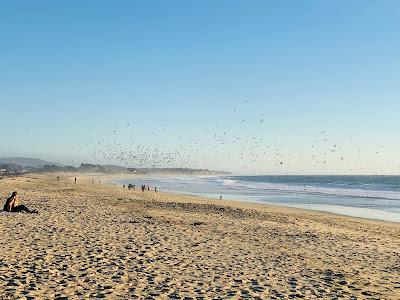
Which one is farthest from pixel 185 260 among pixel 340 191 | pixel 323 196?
pixel 340 191

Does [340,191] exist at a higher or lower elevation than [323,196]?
higher

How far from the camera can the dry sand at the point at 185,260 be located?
990 cm

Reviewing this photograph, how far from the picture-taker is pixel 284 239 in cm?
1830

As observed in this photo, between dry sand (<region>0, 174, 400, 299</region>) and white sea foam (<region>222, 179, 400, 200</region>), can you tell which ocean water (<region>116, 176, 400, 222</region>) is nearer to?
white sea foam (<region>222, 179, 400, 200</region>)

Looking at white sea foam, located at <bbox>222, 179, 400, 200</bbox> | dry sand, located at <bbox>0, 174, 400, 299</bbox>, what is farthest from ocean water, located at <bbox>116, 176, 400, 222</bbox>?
dry sand, located at <bbox>0, 174, 400, 299</bbox>

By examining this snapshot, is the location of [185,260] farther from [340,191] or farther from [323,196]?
[340,191]

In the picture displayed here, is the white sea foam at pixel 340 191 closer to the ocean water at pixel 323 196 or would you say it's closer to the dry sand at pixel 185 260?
the ocean water at pixel 323 196

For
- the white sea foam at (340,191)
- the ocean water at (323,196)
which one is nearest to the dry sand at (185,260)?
the ocean water at (323,196)

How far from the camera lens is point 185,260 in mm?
12969

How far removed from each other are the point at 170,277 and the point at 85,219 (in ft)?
36.9

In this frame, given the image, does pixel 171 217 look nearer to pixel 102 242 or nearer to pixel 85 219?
pixel 85 219

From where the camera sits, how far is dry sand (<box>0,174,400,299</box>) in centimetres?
990

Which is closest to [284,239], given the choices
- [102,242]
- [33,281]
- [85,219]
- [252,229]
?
[252,229]

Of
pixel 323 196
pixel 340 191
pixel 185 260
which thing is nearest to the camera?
pixel 185 260
